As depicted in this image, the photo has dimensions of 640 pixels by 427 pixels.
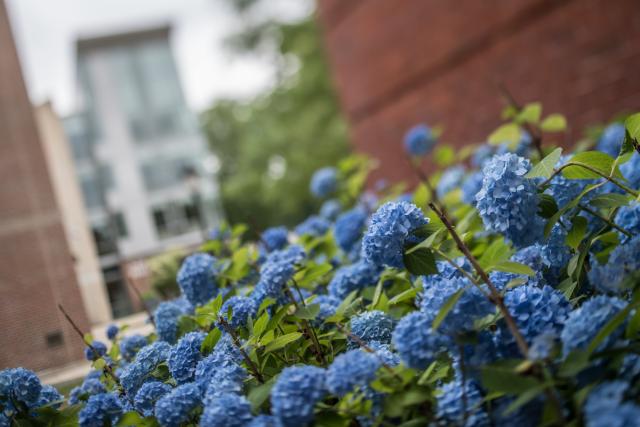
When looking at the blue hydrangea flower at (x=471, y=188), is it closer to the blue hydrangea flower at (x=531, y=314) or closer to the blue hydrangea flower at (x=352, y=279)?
the blue hydrangea flower at (x=352, y=279)

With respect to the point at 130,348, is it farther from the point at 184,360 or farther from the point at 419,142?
the point at 419,142

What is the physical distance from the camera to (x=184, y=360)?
1.41 m

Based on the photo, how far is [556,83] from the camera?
4.87 meters

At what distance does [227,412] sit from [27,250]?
2.02 m

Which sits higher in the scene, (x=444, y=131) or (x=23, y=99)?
(x=23, y=99)

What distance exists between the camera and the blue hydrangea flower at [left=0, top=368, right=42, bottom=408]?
4.97 ft

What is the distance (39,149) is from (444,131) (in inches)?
148

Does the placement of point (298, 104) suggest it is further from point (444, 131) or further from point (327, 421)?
point (327, 421)

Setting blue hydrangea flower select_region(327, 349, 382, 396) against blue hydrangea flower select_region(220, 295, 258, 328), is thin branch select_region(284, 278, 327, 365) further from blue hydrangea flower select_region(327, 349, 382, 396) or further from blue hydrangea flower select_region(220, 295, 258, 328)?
blue hydrangea flower select_region(327, 349, 382, 396)

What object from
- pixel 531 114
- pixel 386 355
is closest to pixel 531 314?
pixel 386 355

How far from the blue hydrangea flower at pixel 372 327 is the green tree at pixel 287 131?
18.7m

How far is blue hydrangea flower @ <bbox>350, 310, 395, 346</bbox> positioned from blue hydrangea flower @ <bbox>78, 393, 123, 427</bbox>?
1.91 feet

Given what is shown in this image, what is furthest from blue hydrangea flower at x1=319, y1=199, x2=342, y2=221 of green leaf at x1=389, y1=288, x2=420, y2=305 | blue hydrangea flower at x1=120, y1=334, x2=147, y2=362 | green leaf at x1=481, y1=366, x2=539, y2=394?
green leaf at x1=481, y1=366, x2=539, y2=394

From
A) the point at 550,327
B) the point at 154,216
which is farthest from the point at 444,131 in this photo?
the point at 154,216
